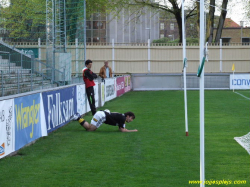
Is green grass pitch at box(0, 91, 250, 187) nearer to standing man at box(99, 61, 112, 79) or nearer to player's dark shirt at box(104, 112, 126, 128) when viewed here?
player's dark shirt at box(104, 112, 126, 128)

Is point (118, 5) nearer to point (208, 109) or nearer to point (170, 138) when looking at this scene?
point (208, 109)

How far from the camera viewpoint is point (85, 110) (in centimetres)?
1719

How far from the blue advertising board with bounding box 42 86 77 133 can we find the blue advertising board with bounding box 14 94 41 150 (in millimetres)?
666

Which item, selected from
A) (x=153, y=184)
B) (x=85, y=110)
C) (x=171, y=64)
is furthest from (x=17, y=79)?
(x=171, y=64)

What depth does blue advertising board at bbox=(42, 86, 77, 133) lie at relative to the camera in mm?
11625

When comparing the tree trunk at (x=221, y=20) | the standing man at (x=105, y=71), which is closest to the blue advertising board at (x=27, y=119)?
the standing man at (x=105, y=71)

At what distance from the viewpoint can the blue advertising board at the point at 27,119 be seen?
9.30 m

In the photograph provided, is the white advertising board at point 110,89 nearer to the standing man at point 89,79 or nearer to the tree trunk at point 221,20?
the standing man at point 89,79

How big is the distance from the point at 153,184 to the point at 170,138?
4.43 metres

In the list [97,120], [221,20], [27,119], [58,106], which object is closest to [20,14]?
[58,106]

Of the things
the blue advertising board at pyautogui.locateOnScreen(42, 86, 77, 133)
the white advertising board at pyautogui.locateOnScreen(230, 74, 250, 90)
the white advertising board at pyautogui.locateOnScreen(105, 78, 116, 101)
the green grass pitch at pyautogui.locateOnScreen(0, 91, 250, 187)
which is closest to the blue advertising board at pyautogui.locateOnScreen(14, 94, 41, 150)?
the green grass pitch at pyautogui.locateOnScreen(0, 91, 250, 187)

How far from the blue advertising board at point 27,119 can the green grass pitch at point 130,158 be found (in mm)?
211

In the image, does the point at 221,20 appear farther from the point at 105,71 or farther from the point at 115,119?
the point at 115,119

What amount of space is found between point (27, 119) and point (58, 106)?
2791 mm
